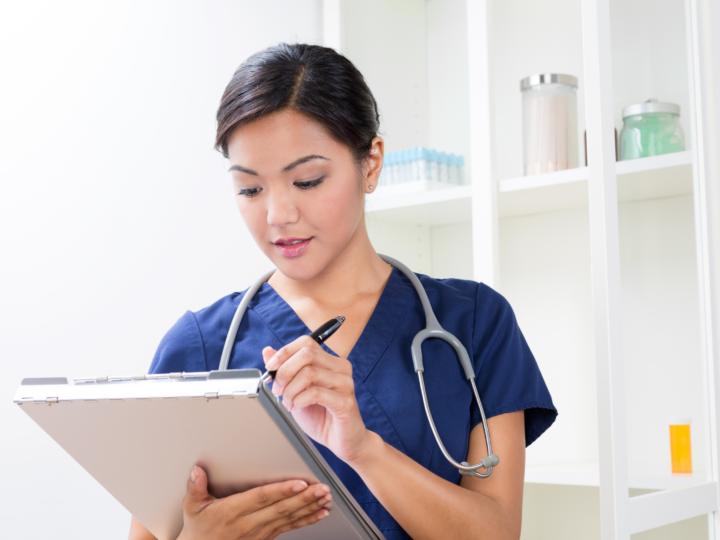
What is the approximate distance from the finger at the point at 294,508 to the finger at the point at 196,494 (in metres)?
0.06

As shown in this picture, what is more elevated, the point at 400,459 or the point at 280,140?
the point at 280,140

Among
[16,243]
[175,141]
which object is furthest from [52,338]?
[175,141]

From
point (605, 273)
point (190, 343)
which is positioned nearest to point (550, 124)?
point (605, 273)

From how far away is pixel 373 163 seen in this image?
101cm

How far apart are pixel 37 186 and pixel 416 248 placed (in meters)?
1.05

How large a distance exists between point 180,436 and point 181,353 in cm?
37

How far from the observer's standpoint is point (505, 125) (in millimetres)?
1905

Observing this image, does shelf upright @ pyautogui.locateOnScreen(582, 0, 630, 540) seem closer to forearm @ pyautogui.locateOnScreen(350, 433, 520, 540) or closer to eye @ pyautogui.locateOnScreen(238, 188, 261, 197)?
forearm @ pyautogui.locateOnScreen(350, 433, 520, 540)

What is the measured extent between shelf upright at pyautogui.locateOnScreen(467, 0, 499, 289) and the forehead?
0.71m

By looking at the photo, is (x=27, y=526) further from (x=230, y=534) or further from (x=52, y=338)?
(x=230, y=534)

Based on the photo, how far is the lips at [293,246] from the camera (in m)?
0.92

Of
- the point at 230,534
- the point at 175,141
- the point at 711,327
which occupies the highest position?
the point at 175,141

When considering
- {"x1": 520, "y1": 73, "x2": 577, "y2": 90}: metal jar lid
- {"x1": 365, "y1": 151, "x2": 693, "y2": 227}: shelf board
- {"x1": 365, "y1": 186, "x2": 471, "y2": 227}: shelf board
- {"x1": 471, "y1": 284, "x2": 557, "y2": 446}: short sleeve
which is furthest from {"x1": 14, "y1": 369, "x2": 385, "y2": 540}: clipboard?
{"x1": 520, "y1": 73, "x2": 577, "y2": 90}: metal jar lid

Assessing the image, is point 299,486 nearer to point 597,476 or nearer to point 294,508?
point 294,508
